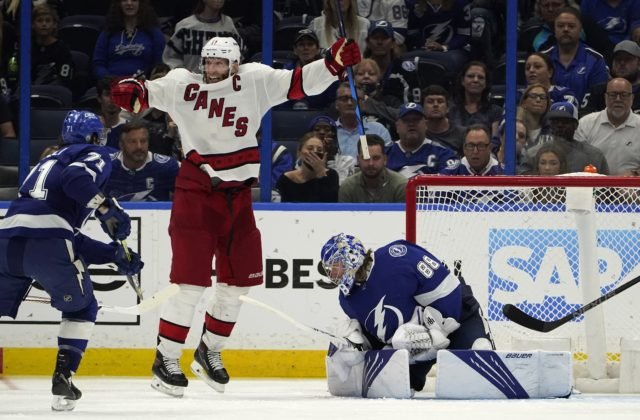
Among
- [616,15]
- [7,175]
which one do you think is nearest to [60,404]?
[7,175]

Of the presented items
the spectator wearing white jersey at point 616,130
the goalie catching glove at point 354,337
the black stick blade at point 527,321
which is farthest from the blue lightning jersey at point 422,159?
the goalie catching glove at point 354,337

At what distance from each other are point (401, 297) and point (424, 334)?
17cm

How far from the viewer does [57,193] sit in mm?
5707

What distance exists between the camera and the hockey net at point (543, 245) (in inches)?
265

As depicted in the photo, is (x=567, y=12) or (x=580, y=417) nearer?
(x=580, y=417)

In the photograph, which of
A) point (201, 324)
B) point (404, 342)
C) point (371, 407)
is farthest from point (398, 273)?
point (201, 324)

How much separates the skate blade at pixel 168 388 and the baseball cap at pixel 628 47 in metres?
2.87

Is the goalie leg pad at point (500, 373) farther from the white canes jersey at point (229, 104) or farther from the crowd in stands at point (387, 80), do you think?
the crowd in stands at point (387, 80)

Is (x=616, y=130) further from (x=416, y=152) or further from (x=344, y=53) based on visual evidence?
(x=344, y=53)

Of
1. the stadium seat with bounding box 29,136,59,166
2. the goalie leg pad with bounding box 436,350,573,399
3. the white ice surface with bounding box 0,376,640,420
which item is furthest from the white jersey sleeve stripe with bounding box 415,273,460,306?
the stadium seat with bounding box 29,136,59,166

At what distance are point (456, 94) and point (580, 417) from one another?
9.00 ft

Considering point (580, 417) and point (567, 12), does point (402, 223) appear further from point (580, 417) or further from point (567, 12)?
point (580, 417)

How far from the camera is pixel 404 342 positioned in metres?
5.93

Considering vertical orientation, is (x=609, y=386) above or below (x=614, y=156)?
below
